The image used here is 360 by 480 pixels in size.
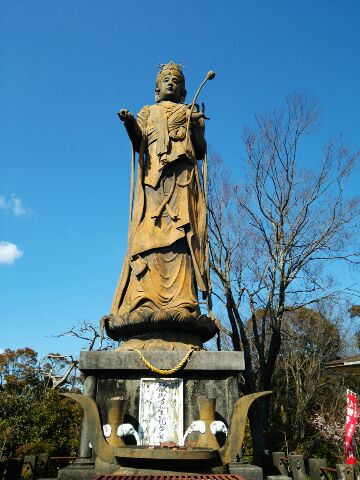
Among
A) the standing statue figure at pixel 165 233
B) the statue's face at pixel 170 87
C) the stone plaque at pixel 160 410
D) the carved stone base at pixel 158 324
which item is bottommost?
the stone plaque at pixel 160 410

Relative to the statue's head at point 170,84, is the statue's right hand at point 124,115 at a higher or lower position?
lower

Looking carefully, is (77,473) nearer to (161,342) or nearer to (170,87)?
(161,342)

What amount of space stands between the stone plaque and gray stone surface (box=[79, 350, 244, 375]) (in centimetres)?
16

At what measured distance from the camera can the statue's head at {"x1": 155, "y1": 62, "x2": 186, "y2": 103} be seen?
6.60 metres

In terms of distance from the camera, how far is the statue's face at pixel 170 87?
659cm

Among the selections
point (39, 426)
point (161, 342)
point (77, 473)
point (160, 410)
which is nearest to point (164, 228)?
point (161, 342)

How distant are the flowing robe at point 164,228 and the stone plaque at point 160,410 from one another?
73cm

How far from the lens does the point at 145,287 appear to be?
5086 mm

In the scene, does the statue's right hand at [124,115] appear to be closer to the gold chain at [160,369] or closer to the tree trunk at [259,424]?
the gold chain at [160,369]

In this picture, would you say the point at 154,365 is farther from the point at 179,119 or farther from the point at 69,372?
the point at 69,372

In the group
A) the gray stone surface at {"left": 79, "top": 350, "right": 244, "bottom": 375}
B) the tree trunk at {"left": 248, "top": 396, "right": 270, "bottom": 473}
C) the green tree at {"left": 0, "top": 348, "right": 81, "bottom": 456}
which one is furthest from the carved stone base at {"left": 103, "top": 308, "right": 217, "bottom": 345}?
the green tree at {"left": 0, "top": 348, "right": 81, "bottom": 456}

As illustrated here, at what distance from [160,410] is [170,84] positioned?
477cm

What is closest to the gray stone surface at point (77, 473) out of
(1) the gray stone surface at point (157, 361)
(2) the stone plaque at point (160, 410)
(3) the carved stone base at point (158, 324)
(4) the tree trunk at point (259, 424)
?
(2) the stone plaque at point (160, 410)

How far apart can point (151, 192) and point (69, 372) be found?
1431cm
